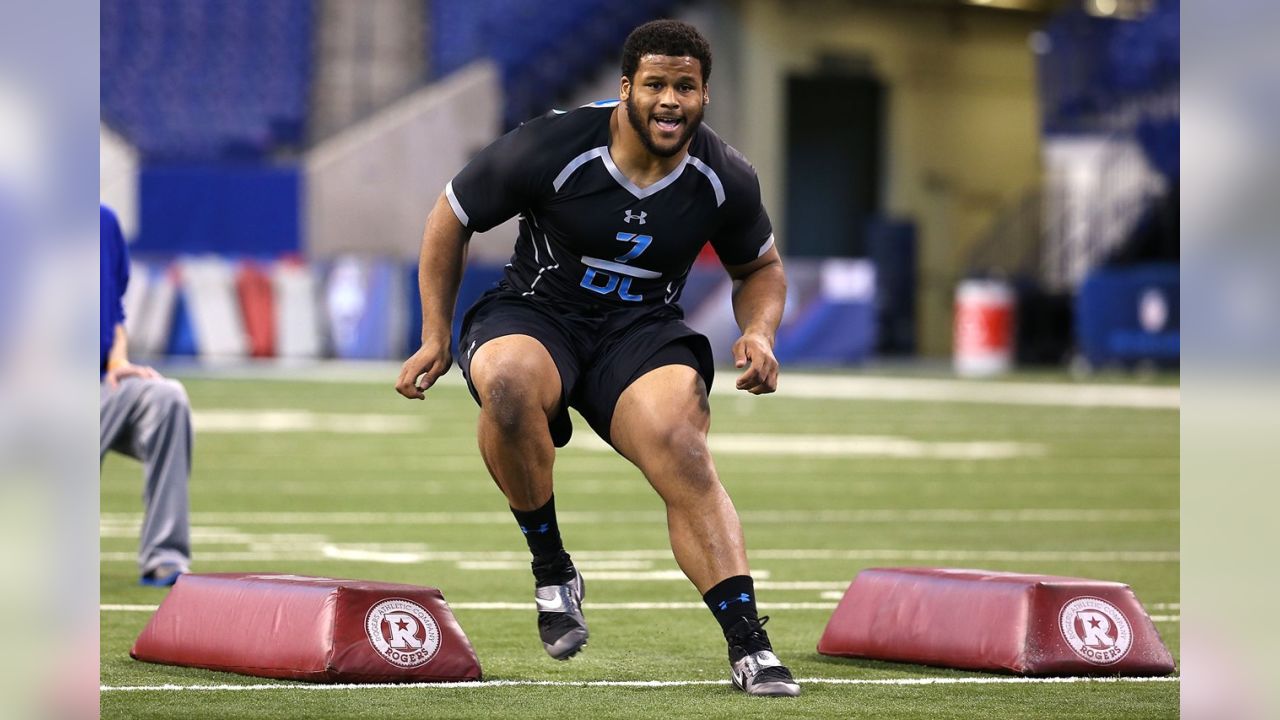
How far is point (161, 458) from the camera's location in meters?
8.55

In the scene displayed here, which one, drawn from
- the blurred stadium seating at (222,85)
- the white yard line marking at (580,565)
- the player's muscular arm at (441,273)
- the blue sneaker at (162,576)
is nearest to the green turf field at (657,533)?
the white yard line marking at (580,565)

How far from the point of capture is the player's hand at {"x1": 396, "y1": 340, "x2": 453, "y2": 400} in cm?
605

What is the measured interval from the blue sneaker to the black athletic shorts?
2.59m

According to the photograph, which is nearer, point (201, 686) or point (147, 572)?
point (201, 686)

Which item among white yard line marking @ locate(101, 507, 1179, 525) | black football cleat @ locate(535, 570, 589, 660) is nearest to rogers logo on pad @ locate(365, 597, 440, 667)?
black football cleat @ locate(535, 570, 589, 660)

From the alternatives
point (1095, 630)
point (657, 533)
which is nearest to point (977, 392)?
point (657, 533)

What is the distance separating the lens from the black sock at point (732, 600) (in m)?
5.90

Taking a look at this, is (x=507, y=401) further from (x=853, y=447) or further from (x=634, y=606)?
(x=853, y=447)

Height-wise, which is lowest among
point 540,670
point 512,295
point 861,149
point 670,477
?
point 540,670

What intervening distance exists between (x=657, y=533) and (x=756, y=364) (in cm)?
536
